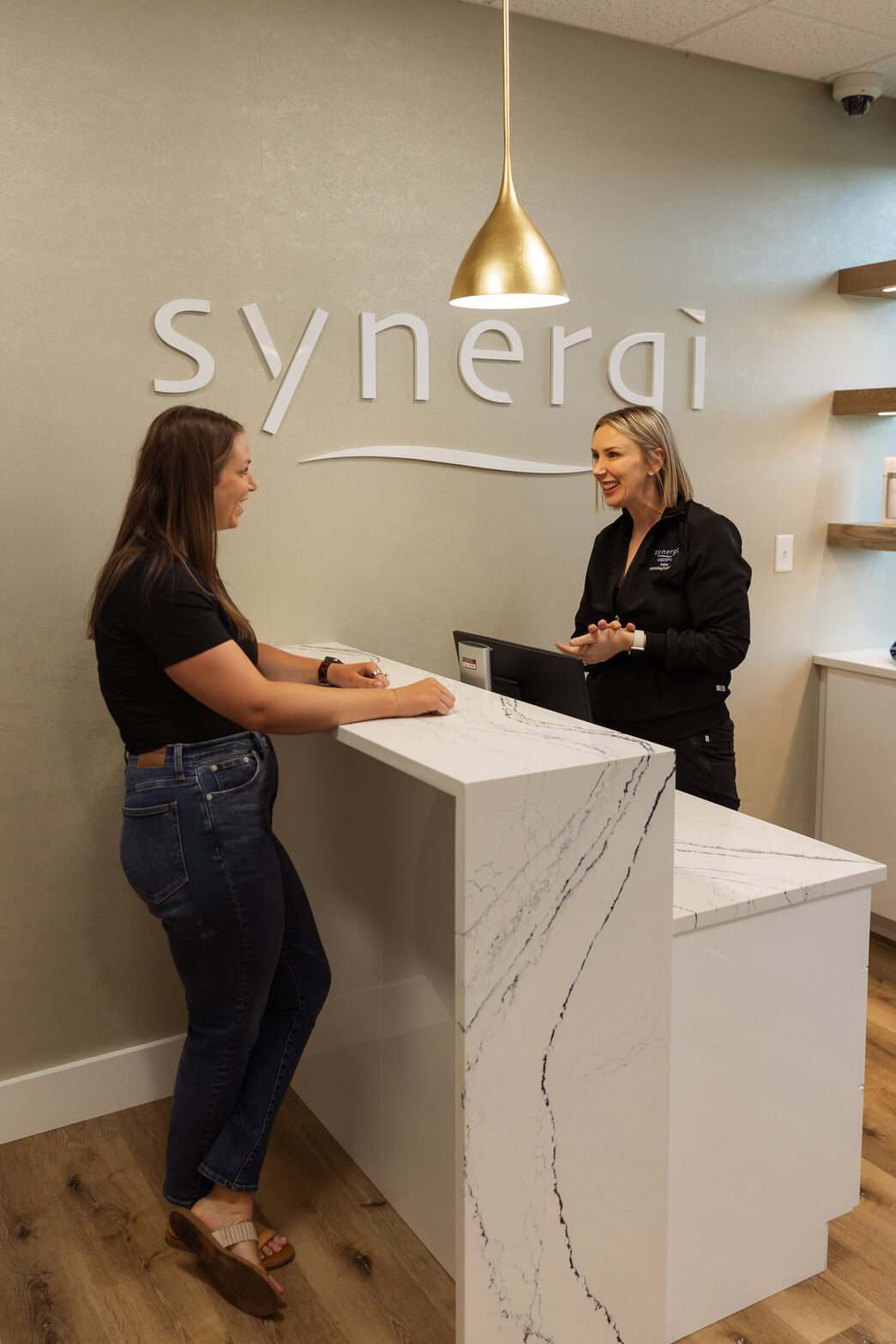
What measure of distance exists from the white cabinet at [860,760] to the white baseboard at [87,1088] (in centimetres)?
224

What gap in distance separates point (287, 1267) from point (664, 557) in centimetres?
174

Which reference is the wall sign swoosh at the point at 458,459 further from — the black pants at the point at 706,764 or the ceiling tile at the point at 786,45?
the ceiling tile at the point at 786,45

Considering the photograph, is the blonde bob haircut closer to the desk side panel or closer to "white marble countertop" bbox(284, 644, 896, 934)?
"white marble countertop" bbox(284, 644, 896, 934)

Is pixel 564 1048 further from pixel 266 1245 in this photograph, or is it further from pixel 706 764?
pixel 706 764

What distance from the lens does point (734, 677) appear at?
356cm

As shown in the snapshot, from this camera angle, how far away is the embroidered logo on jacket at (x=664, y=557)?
2.64 m

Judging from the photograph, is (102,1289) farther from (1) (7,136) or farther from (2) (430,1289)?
(1) (7,136)

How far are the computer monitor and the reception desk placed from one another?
0.11m

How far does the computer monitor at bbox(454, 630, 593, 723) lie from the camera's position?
212cm

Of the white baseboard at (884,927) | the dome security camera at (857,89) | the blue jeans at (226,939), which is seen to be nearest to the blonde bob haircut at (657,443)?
the blue jeans at (226,939)

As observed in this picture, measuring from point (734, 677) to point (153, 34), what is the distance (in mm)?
2412

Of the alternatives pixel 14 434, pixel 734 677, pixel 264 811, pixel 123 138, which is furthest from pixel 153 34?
pixel 734 677

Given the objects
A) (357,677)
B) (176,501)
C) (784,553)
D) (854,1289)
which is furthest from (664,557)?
(854,1289)

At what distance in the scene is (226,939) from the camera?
2008 millimetres
